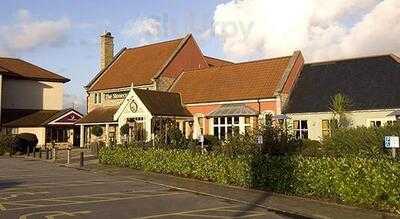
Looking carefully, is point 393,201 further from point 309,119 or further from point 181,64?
point 181,64

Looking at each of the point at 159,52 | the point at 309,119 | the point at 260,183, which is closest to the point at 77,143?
the point at 159,52

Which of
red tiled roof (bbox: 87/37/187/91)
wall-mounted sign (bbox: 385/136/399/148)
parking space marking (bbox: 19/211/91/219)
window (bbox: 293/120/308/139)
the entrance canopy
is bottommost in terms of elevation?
parking space marking (bbox: 19/211/91/219)

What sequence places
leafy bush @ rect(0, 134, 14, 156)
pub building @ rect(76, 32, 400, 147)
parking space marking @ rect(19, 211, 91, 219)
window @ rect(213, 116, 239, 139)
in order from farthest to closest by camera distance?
leafy bush @ rect(0, 134, 14, 156) → window @ rect(213, 116, 239, 139) → pub building @ rect(76, 32, 400, 147) → parking space marking @ rect(19, 211, 91, 219)

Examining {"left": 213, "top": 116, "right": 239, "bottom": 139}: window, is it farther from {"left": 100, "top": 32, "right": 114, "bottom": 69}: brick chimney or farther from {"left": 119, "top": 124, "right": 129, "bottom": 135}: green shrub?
{"left": 100, "top": 32, "right": 114, "bottom": 69}: brick chimney

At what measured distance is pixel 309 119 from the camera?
35.7 m

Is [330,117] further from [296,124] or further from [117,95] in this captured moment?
[117,95]

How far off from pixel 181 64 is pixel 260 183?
99.3 feet

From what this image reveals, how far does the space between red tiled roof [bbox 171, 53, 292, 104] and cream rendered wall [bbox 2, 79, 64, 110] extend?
64.0 feet

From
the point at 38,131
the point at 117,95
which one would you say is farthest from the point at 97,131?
the point at 38,131

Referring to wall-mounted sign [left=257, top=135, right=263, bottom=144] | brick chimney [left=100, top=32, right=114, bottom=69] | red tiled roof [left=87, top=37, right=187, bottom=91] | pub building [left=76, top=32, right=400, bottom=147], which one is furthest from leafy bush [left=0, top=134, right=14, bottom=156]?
wall-mounted sign [left=257, top=135, right=263, bottom=144]

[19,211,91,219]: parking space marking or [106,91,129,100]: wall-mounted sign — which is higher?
[106,91,129,100]: wall-mounted sign

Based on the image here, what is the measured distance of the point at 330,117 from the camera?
34.4 metres

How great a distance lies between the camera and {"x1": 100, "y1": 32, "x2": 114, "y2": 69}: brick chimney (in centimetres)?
5462

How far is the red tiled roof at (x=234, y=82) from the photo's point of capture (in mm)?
38844
